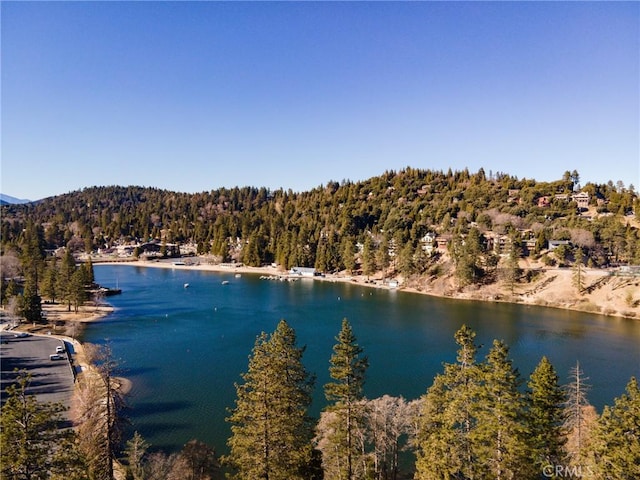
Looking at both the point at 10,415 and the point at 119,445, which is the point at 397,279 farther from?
the point at 10,415

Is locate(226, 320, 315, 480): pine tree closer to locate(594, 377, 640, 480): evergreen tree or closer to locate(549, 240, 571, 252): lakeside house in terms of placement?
locate(594, 377, 640, 480): evergreen tree

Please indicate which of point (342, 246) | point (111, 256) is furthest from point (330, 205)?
point (111, 256)

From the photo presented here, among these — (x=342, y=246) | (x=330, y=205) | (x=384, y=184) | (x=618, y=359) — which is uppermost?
(x=384, y=184)

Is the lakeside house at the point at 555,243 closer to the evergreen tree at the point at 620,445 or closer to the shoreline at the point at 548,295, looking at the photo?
the shoreline at the point at 548,295

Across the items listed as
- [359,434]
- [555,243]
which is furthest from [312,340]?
[555,243]

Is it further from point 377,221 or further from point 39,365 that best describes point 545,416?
point 377,221
